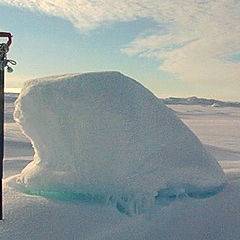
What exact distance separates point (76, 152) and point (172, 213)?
99 cm

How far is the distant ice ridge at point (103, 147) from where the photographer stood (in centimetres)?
317

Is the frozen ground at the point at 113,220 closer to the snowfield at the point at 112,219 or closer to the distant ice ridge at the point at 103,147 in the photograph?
the snowfield at the point at 112,219

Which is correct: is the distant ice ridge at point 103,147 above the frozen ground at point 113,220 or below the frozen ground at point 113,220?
above

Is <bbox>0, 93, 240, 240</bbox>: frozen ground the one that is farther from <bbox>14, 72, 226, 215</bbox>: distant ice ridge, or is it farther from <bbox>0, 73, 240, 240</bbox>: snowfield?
<bbox>14, 72, 226, 215</bbox>: distant ice ridge

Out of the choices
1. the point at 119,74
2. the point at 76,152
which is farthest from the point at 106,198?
the point at 119,74

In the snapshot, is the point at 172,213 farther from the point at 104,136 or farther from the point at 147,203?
the point at 104,136

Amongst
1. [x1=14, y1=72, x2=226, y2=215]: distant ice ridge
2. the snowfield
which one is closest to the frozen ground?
the snowfield

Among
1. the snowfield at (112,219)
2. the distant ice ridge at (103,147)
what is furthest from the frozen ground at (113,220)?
the distant ice ridge at (103,147)

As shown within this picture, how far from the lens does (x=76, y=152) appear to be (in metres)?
3.27

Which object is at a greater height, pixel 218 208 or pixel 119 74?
pixel 119 74

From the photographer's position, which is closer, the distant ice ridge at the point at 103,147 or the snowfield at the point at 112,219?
the snowfield at the point at 112,219

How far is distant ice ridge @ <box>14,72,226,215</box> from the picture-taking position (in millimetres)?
3172

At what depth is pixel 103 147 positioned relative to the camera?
3225 millimetres

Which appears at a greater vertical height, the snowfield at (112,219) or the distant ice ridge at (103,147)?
the distant ice ridge at (103,147)
